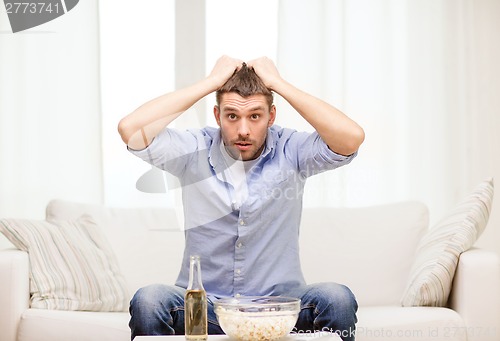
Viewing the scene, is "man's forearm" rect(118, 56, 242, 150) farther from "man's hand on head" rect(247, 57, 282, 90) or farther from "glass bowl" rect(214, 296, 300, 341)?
"glass bowl" rect(214, 296, 300, 341)

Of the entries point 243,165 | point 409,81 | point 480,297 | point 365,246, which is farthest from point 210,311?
point 409,81

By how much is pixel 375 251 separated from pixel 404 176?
1146 millimetres

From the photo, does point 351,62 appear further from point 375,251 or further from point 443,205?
point 375,251

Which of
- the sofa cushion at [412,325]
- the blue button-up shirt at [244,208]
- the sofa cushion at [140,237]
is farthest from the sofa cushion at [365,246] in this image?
the blue button-up shirt at [244,208]

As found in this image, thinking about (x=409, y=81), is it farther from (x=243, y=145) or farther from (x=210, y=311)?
(x=210, y=311)

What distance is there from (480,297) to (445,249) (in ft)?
0.74

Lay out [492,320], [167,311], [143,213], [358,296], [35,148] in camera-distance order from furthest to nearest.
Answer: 1. [35,148]
2. [143,213]
3. [358,296]
4. [492,320]
5. [167,311]

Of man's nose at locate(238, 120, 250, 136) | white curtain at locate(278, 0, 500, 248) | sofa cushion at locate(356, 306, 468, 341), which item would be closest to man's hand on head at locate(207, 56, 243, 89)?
man's nose at locate(238, 120, 250, 136)

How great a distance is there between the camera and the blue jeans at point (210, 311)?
1.97m

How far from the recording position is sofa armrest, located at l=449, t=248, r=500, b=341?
2.62 meters

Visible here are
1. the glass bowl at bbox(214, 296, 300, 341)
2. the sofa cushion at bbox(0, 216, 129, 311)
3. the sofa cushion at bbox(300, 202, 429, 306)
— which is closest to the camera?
the glass bowl at bbox(214, 296, 300, 341)

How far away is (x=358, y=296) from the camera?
9.85ft

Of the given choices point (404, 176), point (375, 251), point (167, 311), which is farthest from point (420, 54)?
point (167, 311)

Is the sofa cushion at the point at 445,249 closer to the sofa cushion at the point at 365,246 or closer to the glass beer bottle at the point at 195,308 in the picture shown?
the sofa cushion at the point at 365,246
